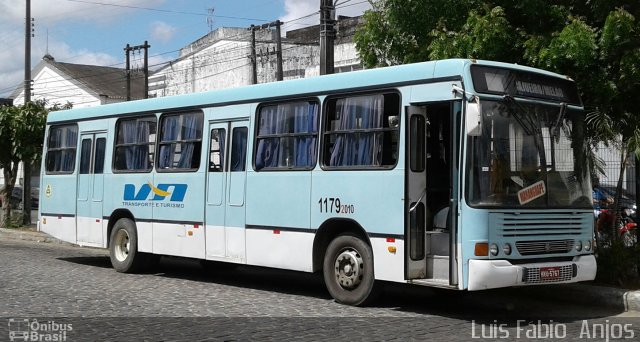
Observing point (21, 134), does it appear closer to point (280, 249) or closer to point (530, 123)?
point (280, 249)

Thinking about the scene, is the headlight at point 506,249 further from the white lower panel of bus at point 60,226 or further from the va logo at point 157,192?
the white lower panel of bus at point 60,226

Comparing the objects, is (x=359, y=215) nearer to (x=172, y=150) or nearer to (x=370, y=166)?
(x=370, y=166)

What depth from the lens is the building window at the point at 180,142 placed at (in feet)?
43.1

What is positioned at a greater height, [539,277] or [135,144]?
[135,144]

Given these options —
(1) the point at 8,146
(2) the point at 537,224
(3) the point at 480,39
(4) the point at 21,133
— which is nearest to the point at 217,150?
(3) the point at 480,39

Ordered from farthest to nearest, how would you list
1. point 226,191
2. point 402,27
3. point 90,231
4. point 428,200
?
point 90,231 → point 402,27 → point 226,191 → point 428,200

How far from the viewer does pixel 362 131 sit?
10.4 metres

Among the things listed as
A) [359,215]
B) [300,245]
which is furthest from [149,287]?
[359,215]

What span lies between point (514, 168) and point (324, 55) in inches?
310

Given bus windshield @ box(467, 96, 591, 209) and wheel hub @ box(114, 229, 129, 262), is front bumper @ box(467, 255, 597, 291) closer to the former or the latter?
bus windshield @ box(467, 96, 591, 209)

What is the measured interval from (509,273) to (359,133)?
8.73 feet

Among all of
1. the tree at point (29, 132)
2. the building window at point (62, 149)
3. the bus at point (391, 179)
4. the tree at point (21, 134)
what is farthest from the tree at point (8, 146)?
the bus at point (391, 179)

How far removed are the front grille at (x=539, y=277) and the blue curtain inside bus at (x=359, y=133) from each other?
7.39ft

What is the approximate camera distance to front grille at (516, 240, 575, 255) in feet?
30.8
